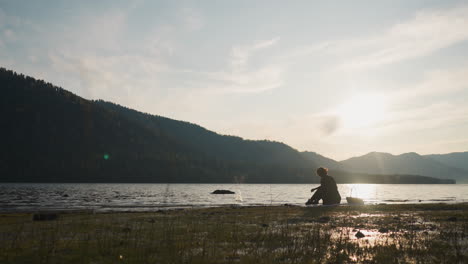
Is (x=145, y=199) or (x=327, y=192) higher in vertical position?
(x=327, y=192)

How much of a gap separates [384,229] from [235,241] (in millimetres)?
7019

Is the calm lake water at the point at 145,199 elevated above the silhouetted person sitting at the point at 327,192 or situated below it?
below

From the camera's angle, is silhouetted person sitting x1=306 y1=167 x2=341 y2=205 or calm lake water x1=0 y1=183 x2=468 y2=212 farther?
calm lake water x1=0 y1=183 x2=468 y2=212

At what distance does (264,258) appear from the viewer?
8.66 metres

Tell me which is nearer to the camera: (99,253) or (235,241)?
(99,253)

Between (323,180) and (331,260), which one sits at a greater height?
(323,180)

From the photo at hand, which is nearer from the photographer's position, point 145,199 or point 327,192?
point 327,192

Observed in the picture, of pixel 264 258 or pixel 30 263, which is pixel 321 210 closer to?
pixel 264 258

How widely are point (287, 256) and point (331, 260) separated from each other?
1.08m

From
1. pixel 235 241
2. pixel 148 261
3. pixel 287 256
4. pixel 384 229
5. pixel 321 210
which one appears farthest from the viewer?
pixel 321 210

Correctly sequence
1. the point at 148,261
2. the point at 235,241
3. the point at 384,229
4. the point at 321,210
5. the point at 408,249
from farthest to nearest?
the point at 321,210 < the point at 384,229 < the point at 235,241 < the point at 408,249 < the point at 148,261

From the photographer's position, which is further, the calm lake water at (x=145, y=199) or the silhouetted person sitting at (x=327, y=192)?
the calm lake water at (x=145, y=199)

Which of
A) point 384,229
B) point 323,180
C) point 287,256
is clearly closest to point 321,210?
point 323,180

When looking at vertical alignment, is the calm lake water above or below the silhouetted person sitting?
below
